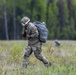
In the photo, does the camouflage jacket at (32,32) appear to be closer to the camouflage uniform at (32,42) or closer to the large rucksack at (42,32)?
the camouflage uniform at (32,42)

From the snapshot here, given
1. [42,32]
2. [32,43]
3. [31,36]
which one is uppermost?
[42,32]

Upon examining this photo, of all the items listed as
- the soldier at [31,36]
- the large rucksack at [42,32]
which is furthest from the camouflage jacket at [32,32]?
the large rucksack at [42,32]

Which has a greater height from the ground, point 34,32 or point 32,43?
point 34,32

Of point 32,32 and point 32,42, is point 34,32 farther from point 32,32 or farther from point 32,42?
point 32,42

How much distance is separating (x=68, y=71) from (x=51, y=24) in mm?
57080

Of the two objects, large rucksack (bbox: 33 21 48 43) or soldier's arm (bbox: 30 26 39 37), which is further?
large rucksack (bbox: 33 21 48 43)

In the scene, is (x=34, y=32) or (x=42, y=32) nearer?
(x=34, y=32)

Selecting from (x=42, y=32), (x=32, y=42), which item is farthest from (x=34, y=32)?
(x=32, y=42)

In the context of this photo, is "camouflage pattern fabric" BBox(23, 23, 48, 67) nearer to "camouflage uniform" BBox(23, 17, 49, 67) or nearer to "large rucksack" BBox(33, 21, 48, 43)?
"camouflage uniform" BBox(23, 17, 49, 67)

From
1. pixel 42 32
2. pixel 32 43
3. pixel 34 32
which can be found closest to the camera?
pixel 34 32

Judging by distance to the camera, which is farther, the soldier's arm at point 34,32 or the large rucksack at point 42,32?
the large rucksack at point 42,32

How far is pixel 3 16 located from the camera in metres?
65.1

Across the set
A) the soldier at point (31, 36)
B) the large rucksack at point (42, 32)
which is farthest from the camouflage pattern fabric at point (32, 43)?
the large rucksack at point (42, 32)

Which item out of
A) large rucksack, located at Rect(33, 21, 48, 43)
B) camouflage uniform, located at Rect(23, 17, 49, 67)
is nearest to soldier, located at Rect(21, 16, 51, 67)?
camouflage uniform, located at Rect(23, 17, 49, 67)
